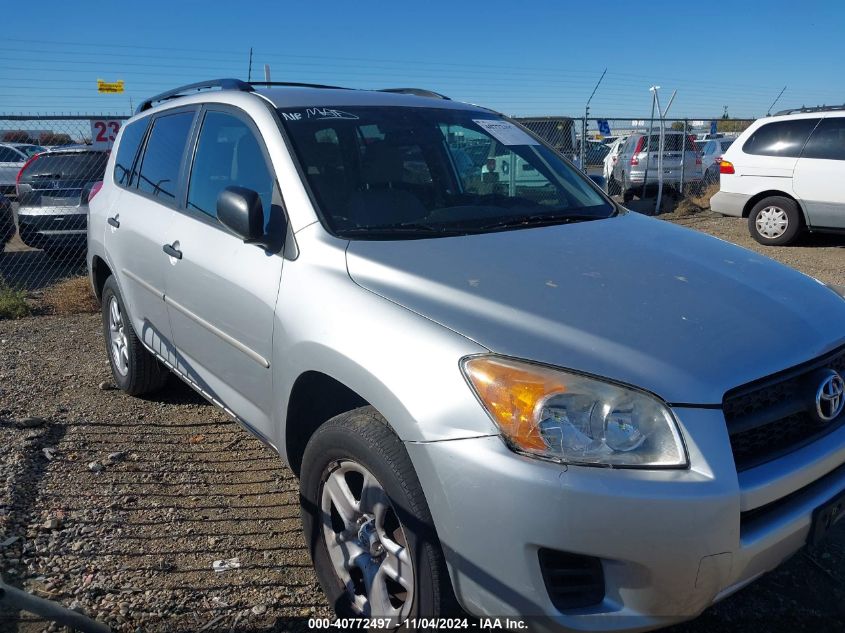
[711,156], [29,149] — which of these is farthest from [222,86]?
[711,156]

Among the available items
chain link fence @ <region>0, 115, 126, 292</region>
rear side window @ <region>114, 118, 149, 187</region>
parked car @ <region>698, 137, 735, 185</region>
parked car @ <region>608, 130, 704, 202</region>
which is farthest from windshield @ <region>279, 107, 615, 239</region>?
parked car @ <region>698, 137, 735, 185</region>

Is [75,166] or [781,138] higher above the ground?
[781,138]

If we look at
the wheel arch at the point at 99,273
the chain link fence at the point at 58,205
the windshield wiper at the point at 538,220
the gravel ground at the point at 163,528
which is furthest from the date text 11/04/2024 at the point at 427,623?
the chain link fence at the point at 58,205

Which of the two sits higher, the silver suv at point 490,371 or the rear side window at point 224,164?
the rear side window at point 224,164

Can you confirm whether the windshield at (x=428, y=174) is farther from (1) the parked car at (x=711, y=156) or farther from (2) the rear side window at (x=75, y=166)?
(1) the parked car at (x=711, y=156)

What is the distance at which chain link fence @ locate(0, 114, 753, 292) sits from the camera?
29.5ft

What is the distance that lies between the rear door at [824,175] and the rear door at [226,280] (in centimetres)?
871

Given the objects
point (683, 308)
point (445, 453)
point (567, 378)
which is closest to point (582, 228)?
point (683, 308)

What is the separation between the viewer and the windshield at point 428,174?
9.32 ft

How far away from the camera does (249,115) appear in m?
3.13

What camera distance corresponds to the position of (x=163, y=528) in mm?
3174

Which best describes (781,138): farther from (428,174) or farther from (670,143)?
(428,174)

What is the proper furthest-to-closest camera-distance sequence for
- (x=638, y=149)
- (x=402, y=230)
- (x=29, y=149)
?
1. (x=29, y=149)
2. (x=638, y=149)
3. (x=402, y=230)

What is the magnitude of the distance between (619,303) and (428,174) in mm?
1326
